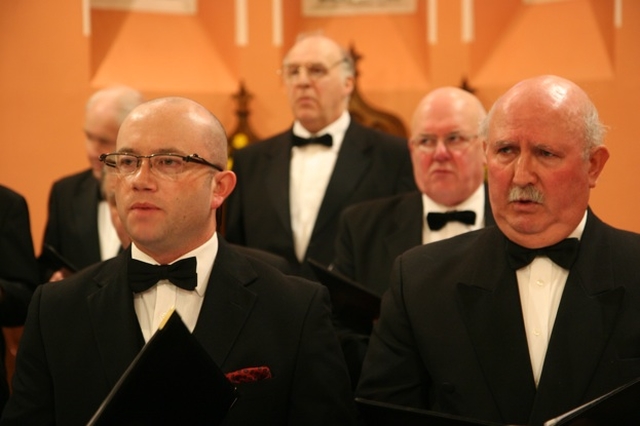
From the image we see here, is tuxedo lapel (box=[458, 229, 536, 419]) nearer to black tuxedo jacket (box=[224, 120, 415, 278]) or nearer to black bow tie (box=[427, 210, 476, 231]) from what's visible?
black bow tie (box=[427, 210, 476, 231])

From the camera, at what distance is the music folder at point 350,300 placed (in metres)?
3.59

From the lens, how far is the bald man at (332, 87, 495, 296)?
4.18m

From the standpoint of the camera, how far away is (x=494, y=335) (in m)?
2.78

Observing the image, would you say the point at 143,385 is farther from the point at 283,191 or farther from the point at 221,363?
the point at 283,191

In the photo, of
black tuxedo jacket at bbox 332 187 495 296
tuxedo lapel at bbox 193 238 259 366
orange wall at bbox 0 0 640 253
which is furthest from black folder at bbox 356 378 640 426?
orange wall at bbox 0 0 640 253

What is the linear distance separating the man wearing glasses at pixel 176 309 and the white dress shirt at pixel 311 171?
7.16ft

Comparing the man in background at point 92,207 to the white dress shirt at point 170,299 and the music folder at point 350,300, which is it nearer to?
the music folder at point 350,300

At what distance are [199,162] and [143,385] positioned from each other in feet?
2.55

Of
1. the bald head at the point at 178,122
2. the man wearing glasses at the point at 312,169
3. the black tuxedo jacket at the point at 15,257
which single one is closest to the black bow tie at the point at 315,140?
the man wearing glasses at the point at 312,169

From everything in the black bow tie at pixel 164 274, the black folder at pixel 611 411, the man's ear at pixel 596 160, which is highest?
the man's ear at pixel 596 160

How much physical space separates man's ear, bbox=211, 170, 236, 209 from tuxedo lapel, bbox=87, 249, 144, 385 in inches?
12.6

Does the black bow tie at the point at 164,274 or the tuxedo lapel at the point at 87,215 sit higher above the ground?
the black bow tie at the point at 164,274

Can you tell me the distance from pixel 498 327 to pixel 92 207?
9.01ft

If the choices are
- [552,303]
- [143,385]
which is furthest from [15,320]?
[552,303]
